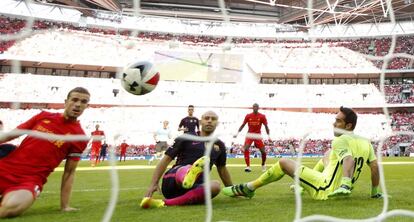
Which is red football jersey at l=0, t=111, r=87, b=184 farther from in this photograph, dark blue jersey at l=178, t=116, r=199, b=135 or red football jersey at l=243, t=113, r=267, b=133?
red football jersey at l=243, t=113, r=267, b=133

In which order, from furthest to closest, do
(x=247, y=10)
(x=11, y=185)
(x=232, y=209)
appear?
(x=247, y=10), (x=232, y=209), (x=11, y=185)

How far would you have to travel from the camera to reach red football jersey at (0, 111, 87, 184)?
3.24m

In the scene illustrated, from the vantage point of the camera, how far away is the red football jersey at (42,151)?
3.24 meters

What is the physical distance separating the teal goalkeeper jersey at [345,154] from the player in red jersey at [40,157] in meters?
2.26

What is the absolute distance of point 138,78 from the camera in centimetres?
448

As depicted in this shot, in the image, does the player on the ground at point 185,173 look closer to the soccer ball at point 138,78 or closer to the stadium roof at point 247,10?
the soccer ball at point 138,78

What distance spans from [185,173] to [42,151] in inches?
48.4

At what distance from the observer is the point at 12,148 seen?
3.47 m

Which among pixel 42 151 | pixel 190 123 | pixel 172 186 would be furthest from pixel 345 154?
pixel 190 123

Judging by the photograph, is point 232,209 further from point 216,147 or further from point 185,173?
point 216,147

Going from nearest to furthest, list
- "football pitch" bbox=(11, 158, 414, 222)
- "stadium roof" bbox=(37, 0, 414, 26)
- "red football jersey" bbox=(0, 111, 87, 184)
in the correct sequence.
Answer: "football pitch" bbox=(11, 158, 414, 222) → "red football jersey" bbox=(0, 111, 87, 184) → "stadium roof" bbox=(37, 0, 414, 26)

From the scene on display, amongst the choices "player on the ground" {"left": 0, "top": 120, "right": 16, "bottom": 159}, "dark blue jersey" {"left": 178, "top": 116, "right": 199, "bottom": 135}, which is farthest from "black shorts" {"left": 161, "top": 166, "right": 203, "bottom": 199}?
"dark blue jersey" {"left": 178, "top": 116, "right": 199, "bottom": 135}

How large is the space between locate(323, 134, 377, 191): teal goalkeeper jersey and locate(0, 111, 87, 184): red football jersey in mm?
2264

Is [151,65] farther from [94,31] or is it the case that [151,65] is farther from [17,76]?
[94,31]
